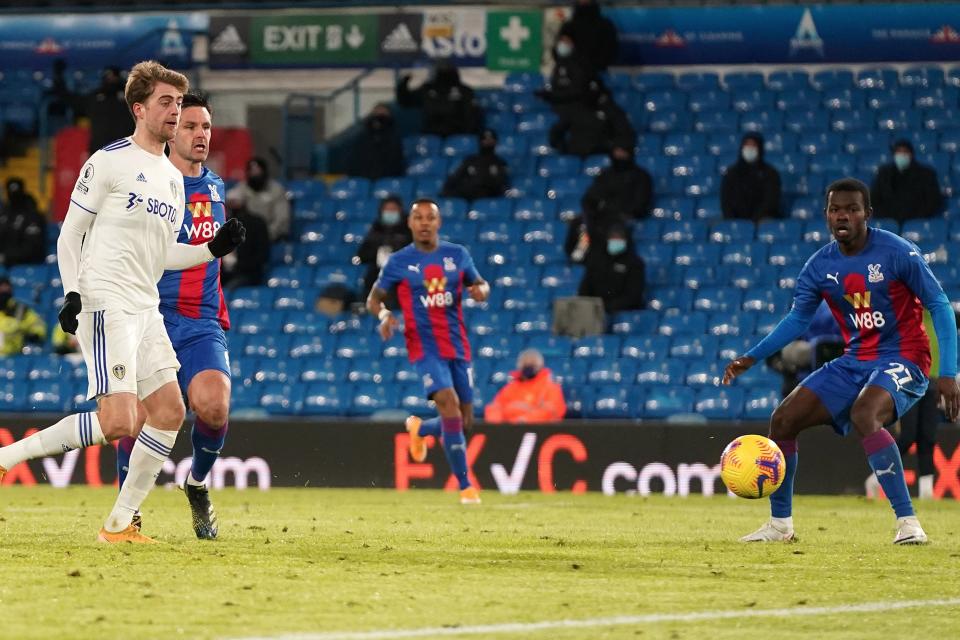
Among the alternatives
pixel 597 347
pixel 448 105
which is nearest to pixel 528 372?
pixel 597 347

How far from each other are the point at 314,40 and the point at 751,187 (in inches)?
288

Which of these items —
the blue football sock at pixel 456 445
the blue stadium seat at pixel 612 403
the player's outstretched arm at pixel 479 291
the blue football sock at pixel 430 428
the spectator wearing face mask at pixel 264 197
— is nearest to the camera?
the player's outstretched arm at pixel 479 291

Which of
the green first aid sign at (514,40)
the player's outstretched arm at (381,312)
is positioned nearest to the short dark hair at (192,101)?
the player's outstretched arm at (381,312)

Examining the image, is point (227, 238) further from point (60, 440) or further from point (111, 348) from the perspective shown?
point (60, 440)

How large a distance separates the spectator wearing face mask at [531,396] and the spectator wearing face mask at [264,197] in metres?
5.69

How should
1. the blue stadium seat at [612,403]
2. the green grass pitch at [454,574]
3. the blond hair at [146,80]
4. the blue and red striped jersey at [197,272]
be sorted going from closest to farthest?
the green grass pitch at [454,574], the blond hair at [146,80], the blue and red striped jersey at [197,272], the blue stadium seat at [612,403]

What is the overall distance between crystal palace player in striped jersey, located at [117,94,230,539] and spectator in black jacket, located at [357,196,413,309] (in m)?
10.1

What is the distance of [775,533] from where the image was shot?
10078mm

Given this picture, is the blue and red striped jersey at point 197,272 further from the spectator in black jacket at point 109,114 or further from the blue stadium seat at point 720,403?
the spectator in black jacket at point 109,114

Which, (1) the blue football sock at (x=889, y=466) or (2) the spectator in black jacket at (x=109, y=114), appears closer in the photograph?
(1) the blue football sock at (x=889, y=466)

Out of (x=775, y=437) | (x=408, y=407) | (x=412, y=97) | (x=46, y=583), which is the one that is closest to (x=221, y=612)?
(x=46, y=583)

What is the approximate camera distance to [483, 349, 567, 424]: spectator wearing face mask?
17391mm

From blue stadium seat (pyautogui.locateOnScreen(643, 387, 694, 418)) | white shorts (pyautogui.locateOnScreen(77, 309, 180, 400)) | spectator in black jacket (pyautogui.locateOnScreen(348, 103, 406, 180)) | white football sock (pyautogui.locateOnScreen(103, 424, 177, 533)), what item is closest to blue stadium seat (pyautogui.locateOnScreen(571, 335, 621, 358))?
blue stadium seat (pyautogui.locateOnScreen(643, 387, 694, 418))

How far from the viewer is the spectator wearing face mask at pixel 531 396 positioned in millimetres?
17391
